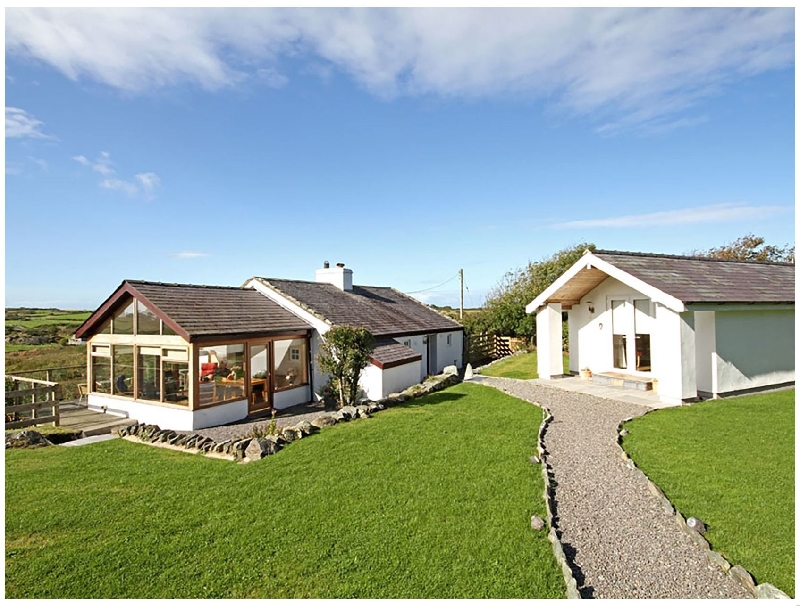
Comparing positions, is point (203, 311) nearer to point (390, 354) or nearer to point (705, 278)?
point (390, 354)

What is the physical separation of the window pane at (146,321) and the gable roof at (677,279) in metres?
14.8

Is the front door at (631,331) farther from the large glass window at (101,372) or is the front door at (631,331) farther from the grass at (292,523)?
the large glass window at (101,372)

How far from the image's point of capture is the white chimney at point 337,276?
26125 mm

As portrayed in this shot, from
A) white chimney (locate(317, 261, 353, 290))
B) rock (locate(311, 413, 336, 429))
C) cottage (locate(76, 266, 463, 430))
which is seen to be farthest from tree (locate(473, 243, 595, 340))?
Answer: rock (locate(311, 413, 336, 429))

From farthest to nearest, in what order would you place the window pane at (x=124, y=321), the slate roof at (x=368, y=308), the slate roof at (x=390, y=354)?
the slate roof at (x=368, y=308) → the slate roof at (x=390, y=354) → the window pane at (x=124, y=321)

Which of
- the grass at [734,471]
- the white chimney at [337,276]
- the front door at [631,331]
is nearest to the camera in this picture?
the grass at [734,471]

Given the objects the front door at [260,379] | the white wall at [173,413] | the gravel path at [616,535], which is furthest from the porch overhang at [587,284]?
the white wall at [173,413]

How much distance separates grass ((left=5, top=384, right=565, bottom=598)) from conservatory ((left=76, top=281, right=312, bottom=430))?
3.95m

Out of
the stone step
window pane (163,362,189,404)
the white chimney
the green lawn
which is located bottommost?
the green lawn

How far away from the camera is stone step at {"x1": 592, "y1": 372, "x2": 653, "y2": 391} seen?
655 inches

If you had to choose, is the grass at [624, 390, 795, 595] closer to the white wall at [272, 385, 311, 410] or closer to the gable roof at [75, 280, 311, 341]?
the white wall at [272, 385, 311, 410]

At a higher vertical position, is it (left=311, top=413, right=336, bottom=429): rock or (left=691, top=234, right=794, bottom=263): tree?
(left=691, top=234, right=794, bottom=263): tree

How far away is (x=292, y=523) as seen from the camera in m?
6.68

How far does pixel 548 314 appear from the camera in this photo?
768 inches
